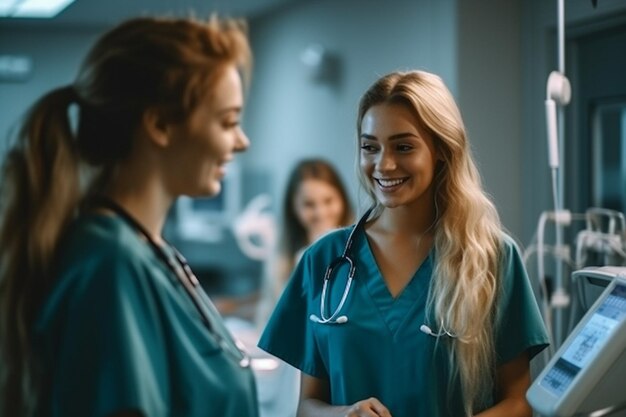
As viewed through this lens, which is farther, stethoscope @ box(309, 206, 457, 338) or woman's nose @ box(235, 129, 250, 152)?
stethoscope @ box(309, 206, 457, 338)

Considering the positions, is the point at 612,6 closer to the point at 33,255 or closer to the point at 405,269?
the point at 405,269

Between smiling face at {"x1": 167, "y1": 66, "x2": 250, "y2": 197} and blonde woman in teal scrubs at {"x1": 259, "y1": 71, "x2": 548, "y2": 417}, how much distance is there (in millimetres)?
339

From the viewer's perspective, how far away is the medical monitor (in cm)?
106

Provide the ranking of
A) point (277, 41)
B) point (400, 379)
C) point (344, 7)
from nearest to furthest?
point (400, 379) < point (344, 7) < point (277, 41)

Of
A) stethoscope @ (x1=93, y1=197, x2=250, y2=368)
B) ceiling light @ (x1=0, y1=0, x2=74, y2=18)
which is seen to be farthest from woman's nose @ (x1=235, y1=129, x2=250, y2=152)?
ceiling light @ (x1=0, y1=0, x2=74, y2=18)

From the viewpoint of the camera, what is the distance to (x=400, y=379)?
Result: 4.10ft

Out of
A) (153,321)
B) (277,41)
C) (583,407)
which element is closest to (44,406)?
(153,321)

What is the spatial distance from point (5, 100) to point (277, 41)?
1909 millimetres

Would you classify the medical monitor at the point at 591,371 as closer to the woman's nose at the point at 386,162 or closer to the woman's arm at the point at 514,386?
the woman's arm at the point at 514,386

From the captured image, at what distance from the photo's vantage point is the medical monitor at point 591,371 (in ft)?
3.47

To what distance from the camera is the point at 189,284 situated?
3.28ft

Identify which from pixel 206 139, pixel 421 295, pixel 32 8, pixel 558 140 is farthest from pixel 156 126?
pixel 32 8

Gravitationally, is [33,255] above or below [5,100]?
below

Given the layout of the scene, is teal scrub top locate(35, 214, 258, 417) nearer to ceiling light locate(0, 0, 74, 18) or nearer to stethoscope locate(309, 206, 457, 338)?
stethoscope locate(309, 206, 457, 338)
